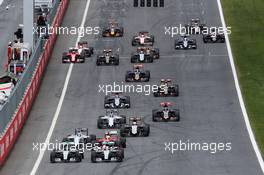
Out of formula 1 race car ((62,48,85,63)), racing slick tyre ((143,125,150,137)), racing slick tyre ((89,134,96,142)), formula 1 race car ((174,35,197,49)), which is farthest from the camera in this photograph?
formula 1 race car ((174,35,197,49))

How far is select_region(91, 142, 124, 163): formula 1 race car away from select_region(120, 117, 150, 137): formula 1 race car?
4.47 m

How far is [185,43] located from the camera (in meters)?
81.8

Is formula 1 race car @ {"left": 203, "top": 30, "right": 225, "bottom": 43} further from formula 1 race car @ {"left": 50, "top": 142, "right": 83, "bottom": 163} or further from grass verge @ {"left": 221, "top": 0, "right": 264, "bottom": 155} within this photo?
formula 1 race car @ {"left": 50, "top": 142, "right": 83, "bottom": 163}

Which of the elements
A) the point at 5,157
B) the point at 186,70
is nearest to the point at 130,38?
the point at 186,70

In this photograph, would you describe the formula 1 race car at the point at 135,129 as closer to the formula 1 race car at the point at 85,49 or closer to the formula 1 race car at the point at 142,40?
the formula 1 race car at the point at 85,49

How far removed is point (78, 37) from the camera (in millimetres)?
87062

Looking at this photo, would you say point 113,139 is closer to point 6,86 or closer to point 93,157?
point 93,157

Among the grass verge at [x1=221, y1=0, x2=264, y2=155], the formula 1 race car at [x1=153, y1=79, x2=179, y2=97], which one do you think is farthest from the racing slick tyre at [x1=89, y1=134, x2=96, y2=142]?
the formula 1 race car at [x1=153, y1=79, x2=179, y2=97]

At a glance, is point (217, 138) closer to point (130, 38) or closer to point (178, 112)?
point (178, 112)

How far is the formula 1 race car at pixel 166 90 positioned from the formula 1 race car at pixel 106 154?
13945 mm

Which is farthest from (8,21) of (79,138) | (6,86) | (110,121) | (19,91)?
(79,138)

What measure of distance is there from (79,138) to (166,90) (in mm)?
12686

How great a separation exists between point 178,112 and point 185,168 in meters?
9.55

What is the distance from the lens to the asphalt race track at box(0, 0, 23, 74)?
83.8 meters
